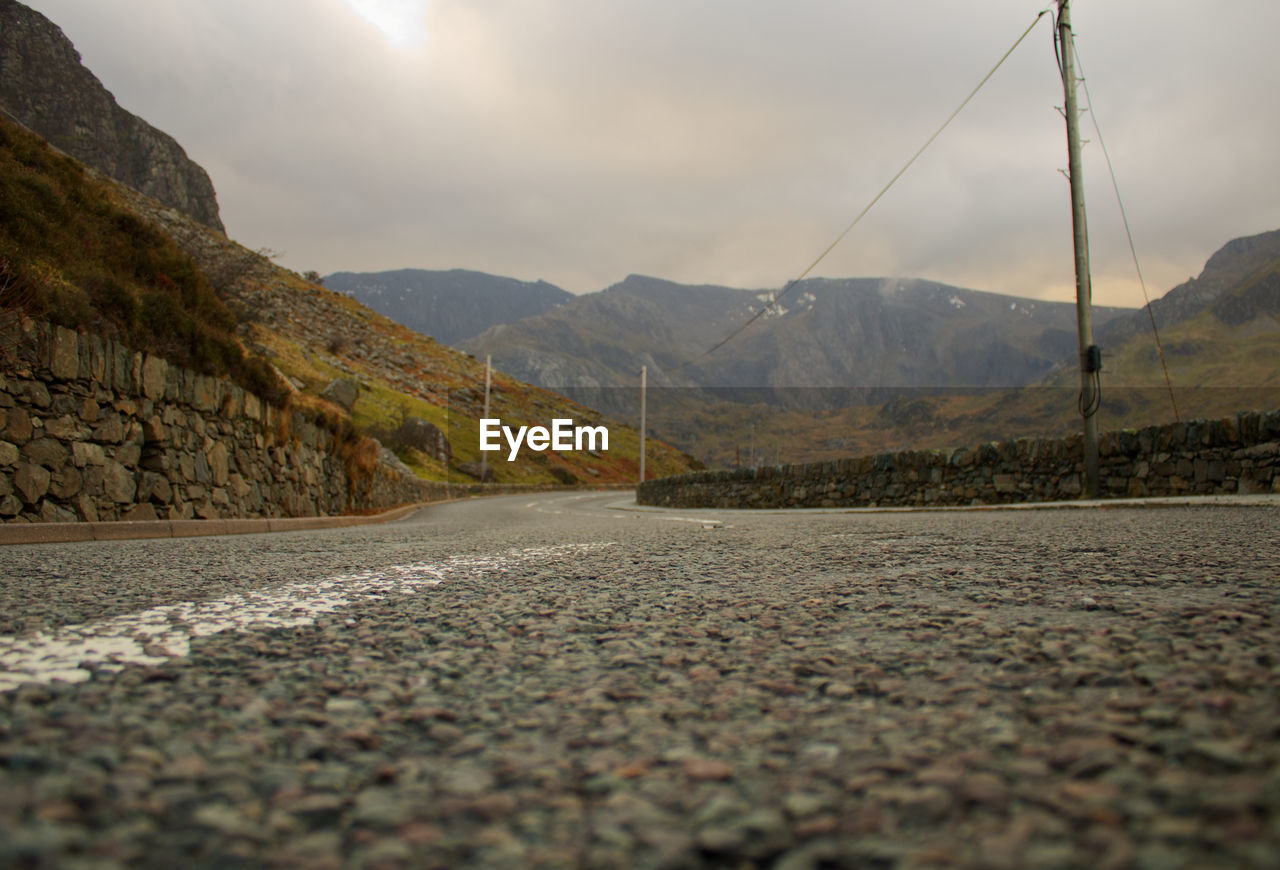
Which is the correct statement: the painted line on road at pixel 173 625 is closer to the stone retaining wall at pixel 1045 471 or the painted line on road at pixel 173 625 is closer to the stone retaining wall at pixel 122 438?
the stone retaining wall at pixel 122 438

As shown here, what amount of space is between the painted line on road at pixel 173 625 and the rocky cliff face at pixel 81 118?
166 ft

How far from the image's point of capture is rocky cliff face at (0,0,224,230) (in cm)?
4462

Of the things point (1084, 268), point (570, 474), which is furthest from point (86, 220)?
point (570, 474)

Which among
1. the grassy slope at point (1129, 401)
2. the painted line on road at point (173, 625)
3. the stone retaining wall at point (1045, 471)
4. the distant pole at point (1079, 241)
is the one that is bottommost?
the painted line on road at point (173, 625)

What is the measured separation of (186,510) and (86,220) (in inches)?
211

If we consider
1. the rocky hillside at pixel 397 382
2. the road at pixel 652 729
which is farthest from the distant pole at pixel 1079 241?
the rocky hillside at pixel 397 382

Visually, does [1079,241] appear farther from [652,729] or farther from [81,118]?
[81,118]

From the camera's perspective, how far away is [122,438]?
9.09 m

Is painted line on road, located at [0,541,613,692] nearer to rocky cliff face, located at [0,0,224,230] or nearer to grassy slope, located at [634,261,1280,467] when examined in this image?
rocky cliff face, located at [0,0,224,230]

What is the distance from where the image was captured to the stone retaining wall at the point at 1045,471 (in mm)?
9672

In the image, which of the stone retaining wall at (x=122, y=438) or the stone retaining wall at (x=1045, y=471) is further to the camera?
the stone retaining wall at (x=1045, y=471)

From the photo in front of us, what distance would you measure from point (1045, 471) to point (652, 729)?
530 inches

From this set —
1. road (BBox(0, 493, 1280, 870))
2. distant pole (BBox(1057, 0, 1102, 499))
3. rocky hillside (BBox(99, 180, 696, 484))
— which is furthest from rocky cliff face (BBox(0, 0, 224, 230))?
road (BBox(0, 493, 1280, 870))

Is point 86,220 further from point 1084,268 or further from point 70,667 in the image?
point 1084,268
